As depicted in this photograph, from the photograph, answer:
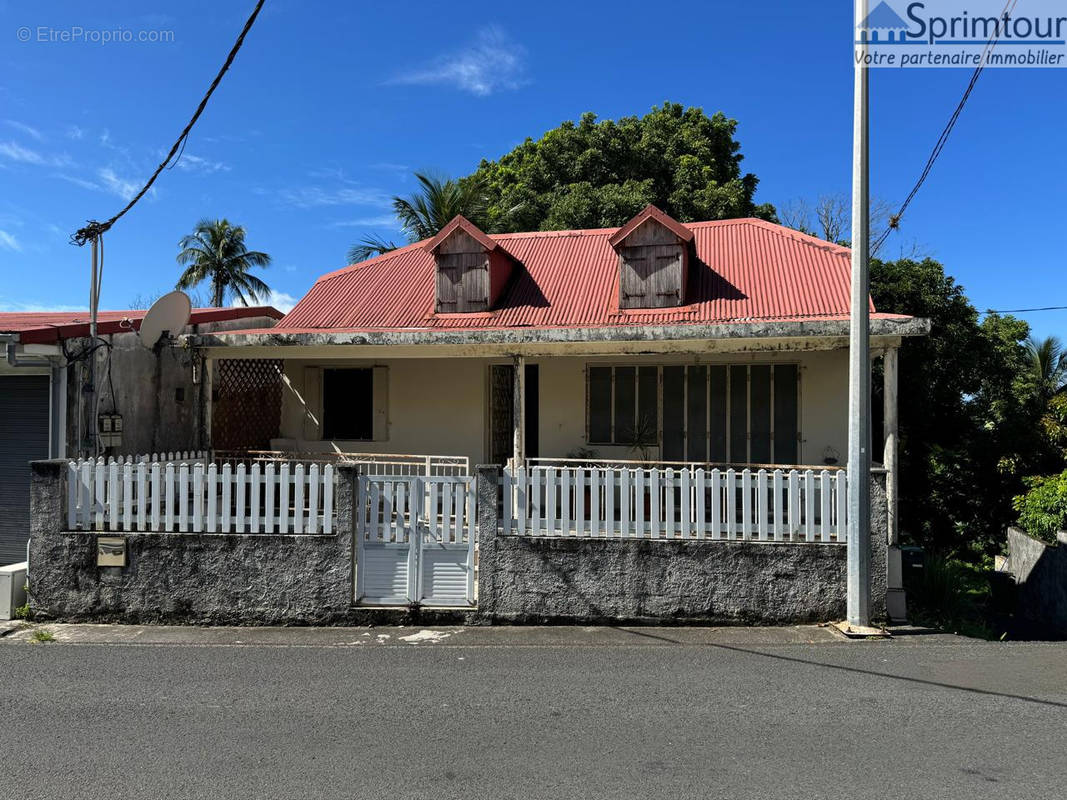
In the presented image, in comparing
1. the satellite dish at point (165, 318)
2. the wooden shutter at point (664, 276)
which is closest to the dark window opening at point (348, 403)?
the satellite dish at point (165, 318)

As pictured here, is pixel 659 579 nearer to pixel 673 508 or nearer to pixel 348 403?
pixel 673 508

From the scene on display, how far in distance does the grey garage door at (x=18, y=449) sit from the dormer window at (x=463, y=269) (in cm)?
566

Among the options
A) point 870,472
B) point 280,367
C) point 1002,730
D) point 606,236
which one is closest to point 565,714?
point 1002,730

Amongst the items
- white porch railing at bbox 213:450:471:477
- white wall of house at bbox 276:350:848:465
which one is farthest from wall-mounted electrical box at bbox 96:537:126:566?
white wall of house at bbox 276:350:848:465

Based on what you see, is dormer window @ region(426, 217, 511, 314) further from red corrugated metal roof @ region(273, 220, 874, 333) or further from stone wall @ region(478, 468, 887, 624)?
stone wall @ region(478, 468, 887, 624)

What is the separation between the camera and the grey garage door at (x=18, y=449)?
27.6 ft

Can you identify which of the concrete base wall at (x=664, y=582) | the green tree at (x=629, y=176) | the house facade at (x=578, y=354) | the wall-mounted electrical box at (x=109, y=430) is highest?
the green tree at (x=629, y=176)

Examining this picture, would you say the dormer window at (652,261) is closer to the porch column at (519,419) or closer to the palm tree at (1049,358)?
the porch column at (519,419)

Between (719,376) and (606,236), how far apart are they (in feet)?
13.3

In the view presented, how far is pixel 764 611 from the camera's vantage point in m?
6.63

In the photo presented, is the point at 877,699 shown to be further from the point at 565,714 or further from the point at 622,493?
the point at 622,493

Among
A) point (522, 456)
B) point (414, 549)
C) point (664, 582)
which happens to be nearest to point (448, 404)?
point (522, 456)

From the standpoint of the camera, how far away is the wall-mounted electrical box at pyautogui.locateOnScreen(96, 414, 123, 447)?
27.8 ft

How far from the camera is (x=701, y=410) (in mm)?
10961
